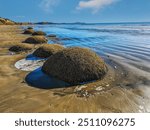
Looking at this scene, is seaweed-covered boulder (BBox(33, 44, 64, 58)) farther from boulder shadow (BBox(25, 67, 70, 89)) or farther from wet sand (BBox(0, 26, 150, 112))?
wet sand (BBox(0, 26, 150, 112))

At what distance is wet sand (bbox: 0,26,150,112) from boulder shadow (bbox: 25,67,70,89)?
9.1 inches

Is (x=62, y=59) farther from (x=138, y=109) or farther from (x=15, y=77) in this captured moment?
(x=138, y=109)

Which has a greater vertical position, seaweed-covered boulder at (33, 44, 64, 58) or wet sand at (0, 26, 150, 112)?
seaweed-covered boulder at (33, 44, 64, 58)

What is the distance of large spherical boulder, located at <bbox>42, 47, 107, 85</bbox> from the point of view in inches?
286

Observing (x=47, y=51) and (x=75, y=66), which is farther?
(x=47, y=51)

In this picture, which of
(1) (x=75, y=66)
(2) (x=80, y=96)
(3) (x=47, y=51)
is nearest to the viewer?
(2) (x=80, y=96)

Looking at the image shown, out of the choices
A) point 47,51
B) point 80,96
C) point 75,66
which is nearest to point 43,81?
point 75,66

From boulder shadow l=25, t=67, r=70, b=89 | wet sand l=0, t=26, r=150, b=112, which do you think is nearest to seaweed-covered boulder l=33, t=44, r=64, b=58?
boulder shadow l=25, t=67, r=70, b=89

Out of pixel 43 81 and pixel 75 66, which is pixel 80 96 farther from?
pixel 43 81

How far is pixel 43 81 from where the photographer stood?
7.39 metres

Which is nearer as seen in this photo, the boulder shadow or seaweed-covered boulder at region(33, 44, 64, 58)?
the boulder shadow

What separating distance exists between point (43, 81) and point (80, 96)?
6.23 feet

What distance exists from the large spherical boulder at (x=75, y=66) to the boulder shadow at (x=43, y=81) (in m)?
0.20

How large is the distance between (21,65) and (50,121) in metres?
6.03
